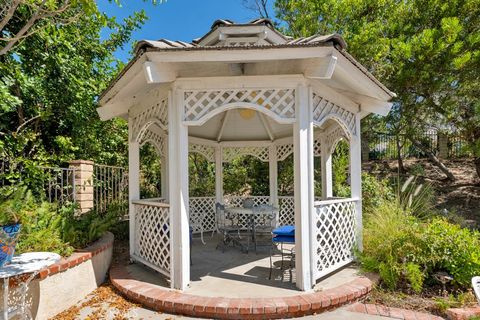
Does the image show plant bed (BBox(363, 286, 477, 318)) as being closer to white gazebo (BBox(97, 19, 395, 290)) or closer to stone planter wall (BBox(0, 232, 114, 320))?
white gazebo (BBox(97, 19, 395, 290))

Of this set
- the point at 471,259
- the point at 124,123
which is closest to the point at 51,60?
the point at 124,123

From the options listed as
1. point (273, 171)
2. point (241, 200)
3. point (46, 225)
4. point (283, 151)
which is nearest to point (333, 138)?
point (283, 151)

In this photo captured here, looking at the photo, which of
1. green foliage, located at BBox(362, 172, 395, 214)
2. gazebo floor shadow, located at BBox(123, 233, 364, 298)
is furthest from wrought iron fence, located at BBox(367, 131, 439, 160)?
gazebo floor shadow, located at BBox(123, 233, 364, 298)

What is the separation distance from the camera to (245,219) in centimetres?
871

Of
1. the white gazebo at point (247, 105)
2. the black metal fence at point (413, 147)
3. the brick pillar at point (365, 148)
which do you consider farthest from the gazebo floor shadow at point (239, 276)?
the black metal fence at point (413, 147)

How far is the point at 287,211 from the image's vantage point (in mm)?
8555

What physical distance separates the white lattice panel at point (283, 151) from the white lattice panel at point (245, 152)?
37 centimetres

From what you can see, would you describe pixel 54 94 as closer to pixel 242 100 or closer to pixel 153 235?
pixel 153 235

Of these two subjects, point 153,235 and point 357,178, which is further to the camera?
point 357,178

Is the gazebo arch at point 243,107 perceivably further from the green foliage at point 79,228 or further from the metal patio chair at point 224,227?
the metal patio chair at point 224,227

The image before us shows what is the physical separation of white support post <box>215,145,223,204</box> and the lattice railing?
3430 mm

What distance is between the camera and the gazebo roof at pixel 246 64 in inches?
139

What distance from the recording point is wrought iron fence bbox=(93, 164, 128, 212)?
278 inches

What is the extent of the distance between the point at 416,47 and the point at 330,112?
19.7 ft
